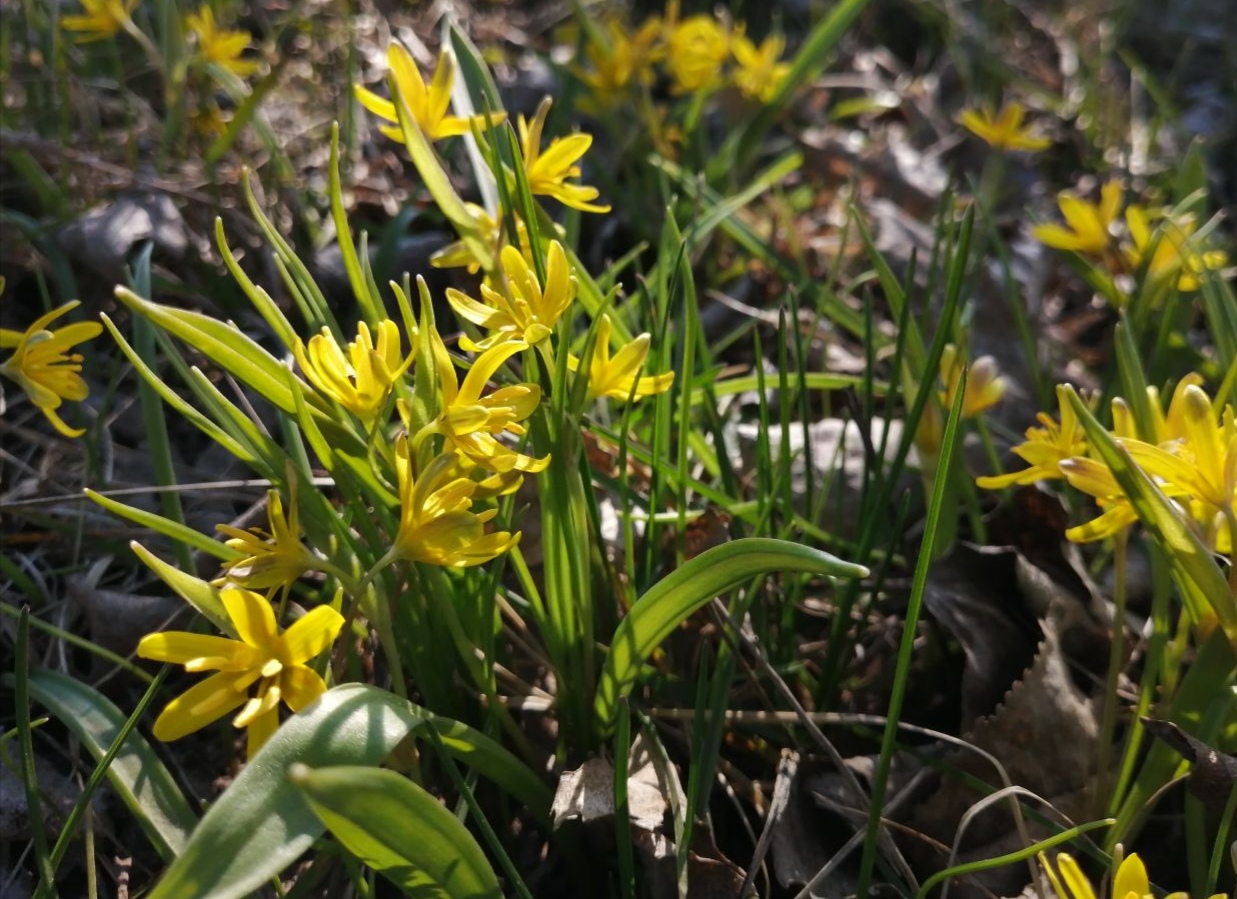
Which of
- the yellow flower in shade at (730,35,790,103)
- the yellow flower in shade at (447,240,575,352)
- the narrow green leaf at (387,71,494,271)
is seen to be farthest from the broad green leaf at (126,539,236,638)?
the yellow flower in shade at (730,35,790,103)

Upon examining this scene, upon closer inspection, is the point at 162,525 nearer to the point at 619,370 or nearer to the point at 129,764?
the point at 129,764

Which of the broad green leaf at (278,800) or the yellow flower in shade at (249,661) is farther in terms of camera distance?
the yellow flower in shade at (249,661)

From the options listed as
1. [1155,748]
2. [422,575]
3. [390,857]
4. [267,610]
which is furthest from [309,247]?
[1155,748]

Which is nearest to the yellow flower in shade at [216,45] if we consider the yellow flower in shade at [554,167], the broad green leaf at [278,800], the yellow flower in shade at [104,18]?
the yellow flower in shade at [104,18]

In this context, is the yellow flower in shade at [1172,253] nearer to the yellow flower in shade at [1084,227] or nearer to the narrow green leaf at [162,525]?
the yellow flower in shade at [1084,227]

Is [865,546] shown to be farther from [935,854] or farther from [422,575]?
[422,575]

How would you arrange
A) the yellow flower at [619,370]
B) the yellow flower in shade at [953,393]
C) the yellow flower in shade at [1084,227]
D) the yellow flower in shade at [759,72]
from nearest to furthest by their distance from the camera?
the yellow flower at [619,370], the yellow flower in shade at [953,393], the yellow flower in shade at [1084,227], the yellow flower in shade at [759,72]
